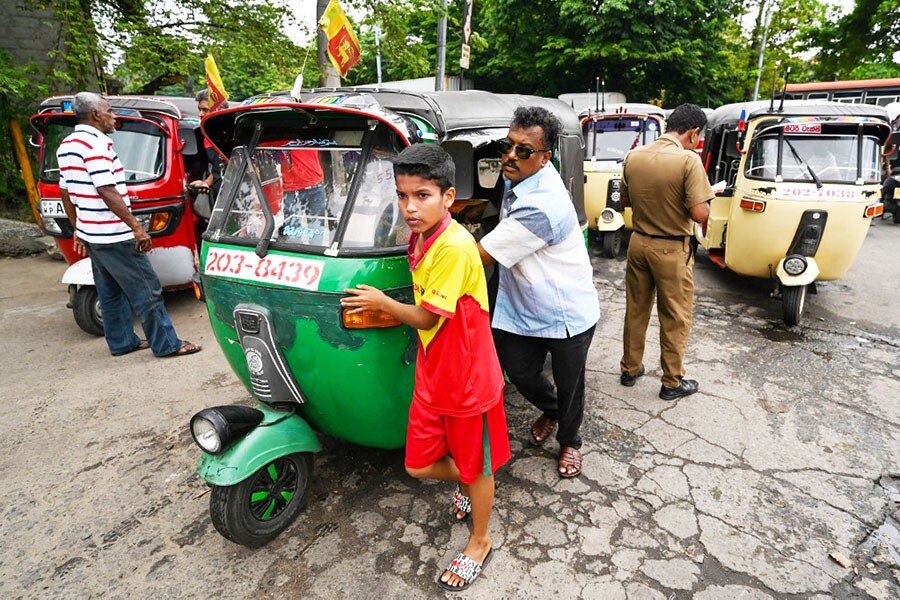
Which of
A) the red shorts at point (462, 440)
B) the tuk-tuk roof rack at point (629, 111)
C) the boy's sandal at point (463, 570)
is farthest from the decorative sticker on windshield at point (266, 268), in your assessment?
the tuk-tuk roof rack at point (629, 111)

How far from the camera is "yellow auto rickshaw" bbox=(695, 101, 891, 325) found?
4.83m

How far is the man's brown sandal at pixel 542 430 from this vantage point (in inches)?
127

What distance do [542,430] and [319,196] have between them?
74.7 inches

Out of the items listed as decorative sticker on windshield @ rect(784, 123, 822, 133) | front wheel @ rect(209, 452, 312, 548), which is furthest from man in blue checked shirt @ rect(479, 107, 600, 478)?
decorative sticker on windshield @ rect(784, 123, 822, 133)

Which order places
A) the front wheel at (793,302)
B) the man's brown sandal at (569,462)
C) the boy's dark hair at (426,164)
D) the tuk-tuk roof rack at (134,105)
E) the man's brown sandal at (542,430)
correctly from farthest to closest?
the tuk-tuk roof rack at (134,105) → the front wheel at (793,302) → the man's brown sandal at (542,430) → the man's brown sandal at (569,462) → the boy's dark hair at (426,164)

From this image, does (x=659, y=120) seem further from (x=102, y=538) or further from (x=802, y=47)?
(x=802, y=47)

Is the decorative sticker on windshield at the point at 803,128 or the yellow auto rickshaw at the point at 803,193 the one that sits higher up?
the decorative sticker on windshield at the point at 803,128

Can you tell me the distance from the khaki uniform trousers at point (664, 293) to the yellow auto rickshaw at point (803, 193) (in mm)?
1405

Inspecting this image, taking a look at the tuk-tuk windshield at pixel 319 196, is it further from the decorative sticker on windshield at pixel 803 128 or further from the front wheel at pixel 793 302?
the decorative sticker on windshield at pixel 803 128

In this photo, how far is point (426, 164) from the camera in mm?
1920

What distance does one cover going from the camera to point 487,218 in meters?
3.64

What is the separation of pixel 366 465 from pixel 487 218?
5.86 ft

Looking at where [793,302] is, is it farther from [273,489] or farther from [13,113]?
[13,113]

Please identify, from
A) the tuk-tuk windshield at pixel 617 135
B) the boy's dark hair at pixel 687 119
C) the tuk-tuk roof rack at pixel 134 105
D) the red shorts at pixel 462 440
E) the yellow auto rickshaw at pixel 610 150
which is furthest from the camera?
the tuk-tuk windshield at pixel 617 135
